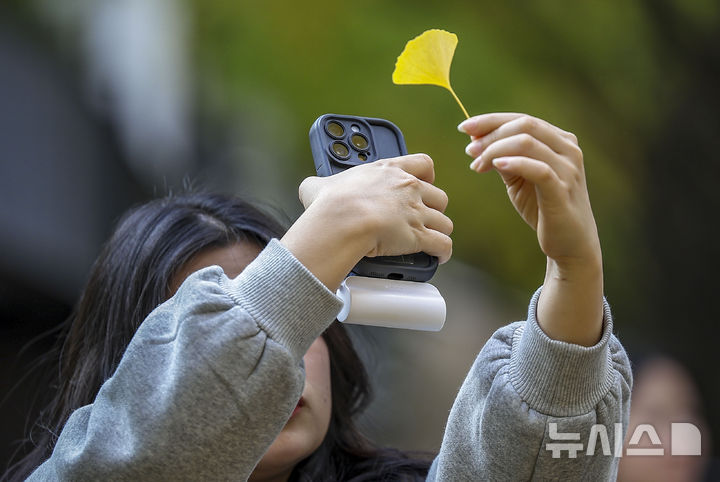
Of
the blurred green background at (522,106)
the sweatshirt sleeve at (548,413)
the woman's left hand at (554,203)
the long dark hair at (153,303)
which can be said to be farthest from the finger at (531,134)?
the blurred green background at (522,106)

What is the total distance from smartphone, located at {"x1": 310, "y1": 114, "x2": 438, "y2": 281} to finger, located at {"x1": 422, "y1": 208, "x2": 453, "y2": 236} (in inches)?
1.0

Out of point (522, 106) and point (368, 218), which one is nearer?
point (368, 218)

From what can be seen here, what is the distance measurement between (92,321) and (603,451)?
50 centimetres

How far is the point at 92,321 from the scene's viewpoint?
702mm

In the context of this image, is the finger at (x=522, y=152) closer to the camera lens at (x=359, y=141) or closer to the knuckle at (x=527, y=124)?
the knuckle at (x=527, y=124)

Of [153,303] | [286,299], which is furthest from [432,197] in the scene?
[153,303]

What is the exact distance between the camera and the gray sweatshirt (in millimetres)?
395

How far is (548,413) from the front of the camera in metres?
0.44

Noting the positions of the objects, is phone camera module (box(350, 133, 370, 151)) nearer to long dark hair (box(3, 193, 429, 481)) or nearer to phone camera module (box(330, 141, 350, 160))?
phone camera module (box(330, 141, 350, 160))

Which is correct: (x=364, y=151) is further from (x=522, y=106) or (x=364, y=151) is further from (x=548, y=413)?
(x=522, y=106)

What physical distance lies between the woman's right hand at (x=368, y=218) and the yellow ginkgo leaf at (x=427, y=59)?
6 centimetres

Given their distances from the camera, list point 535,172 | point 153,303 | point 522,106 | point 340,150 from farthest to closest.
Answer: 1. point 522,106
2. point 153,303
3. point 340,150
4. point 535,172

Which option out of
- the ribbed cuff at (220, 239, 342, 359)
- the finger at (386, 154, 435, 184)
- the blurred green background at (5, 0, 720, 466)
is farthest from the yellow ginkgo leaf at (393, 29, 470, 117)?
the blurred green background at (5, 0, 720, 466)

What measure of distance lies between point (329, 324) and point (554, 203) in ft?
0.49
